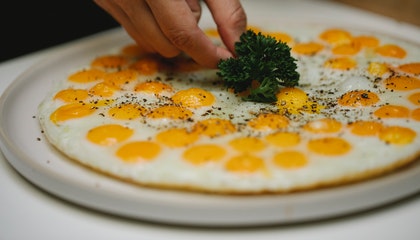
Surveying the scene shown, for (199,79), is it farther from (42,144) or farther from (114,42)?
(42,144)

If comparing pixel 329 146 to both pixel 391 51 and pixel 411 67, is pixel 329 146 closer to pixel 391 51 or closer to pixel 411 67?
pixel 411 67

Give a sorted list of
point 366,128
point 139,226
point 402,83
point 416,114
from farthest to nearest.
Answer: point 402,83, point 416,114, point 366,128, point 139,226

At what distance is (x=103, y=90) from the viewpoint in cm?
204

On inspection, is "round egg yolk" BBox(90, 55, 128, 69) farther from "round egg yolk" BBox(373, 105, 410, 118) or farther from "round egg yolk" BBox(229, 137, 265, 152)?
"round egg yolk" BBox(373, 105, 410, 118)

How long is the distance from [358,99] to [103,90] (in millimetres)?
984

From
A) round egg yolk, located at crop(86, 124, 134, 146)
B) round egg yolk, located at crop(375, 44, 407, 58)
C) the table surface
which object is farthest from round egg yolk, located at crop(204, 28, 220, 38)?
the table surface

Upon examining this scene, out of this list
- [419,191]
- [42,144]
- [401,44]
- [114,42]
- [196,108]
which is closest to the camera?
[419,191]

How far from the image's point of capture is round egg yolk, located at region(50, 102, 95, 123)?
183cm

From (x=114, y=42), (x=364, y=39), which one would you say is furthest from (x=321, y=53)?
(x=114, y=42)

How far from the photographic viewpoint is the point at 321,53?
237cm

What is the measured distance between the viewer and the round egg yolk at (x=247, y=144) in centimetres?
157

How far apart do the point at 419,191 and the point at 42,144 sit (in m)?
1.24

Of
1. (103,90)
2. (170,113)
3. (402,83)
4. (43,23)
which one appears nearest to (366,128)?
(402,83)

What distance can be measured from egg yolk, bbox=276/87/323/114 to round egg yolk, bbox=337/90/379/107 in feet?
0.31
